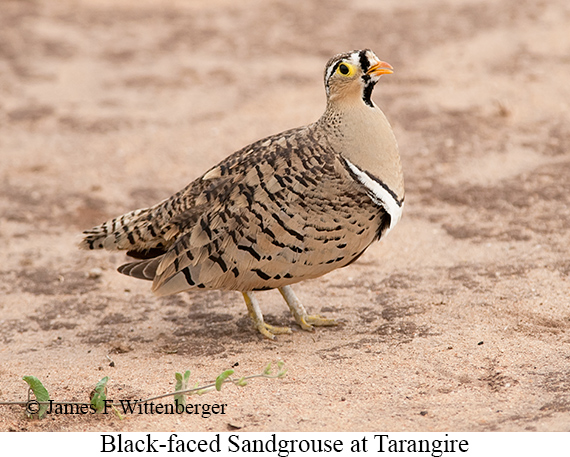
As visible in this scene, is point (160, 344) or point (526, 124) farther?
point (526, 124)

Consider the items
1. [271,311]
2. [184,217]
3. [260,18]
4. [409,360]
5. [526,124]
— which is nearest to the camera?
[409,360]

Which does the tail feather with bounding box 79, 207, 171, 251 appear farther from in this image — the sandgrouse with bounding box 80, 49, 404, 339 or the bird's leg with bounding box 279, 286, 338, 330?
the bird's leg with bounding box 279, 286, 338, 330

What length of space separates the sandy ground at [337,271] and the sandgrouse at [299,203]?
619 millimetres

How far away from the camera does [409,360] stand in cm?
505

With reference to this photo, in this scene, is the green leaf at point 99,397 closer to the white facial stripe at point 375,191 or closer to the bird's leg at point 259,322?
the bird's leg at point 259,322

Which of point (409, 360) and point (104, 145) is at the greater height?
point (104, 145)

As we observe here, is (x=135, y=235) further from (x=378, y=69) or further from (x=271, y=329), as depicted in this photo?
(x=378, y=69)

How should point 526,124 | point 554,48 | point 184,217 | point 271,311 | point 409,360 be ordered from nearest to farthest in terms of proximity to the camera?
point 409,360, point 184,217, point 271,311, point 526,124, point 554,48

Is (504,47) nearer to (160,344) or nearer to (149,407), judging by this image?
(160,344)

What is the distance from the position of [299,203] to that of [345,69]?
953 mm

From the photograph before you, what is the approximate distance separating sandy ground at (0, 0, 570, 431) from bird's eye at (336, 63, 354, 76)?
5.87ft

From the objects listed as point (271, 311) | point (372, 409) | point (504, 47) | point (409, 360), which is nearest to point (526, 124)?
point (504, 47)

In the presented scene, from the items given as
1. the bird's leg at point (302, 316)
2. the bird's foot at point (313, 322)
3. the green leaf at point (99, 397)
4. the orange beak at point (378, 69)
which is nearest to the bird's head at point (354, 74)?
the orange beak at point (378, 69)

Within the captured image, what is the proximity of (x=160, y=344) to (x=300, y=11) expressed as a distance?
328 inches
